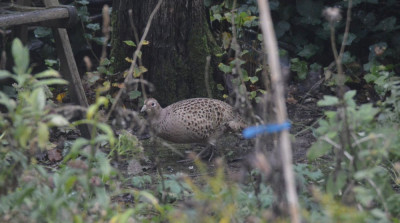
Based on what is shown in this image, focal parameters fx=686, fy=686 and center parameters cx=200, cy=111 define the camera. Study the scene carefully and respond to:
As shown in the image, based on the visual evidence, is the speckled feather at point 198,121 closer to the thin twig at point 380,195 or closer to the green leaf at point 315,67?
the green leaf at point 315,67

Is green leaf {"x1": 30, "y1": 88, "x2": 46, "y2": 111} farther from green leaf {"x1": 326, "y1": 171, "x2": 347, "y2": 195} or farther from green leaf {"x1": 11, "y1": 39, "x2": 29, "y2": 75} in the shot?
green leaf {"x1": 326, "y1": 171, "x2": 347, "y2": 195}

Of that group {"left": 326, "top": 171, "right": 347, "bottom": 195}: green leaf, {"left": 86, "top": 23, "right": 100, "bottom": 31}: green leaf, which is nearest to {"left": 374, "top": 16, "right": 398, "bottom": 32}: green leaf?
{"left": 86, "top": 23, "right": 100, "bottom": 31}: green leaf

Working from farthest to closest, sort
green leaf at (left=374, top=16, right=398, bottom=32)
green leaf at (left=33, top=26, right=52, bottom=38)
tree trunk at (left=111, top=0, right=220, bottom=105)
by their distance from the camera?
green leaf at (left=33, top=26, right=52, bottom=38) < green leaf at (left=374, top=16, right=398, bottom=32) < tree trunk at (left=111, top=0, right=220, bottom=105)

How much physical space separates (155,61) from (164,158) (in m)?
1.13

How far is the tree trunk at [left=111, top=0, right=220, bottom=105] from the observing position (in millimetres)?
5910

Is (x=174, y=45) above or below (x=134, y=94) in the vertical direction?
above

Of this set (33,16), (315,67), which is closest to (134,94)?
(33,16)

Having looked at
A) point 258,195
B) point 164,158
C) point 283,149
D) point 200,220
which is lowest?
point 164,158

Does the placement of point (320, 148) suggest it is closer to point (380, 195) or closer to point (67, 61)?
point (380, 195)

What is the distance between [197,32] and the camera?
236 inches

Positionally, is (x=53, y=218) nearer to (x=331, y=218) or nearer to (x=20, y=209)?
(x=20, y=209)

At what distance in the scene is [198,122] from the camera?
5020mm

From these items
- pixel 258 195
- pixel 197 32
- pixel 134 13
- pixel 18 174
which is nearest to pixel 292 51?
pixel 197 32

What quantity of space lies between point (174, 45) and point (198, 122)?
46.0 inches
